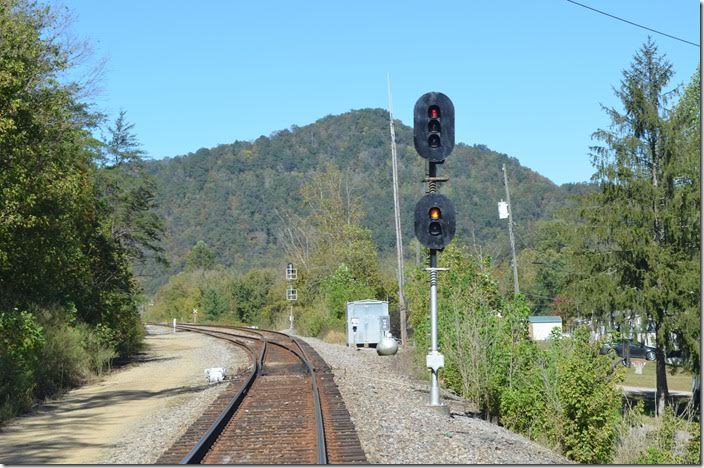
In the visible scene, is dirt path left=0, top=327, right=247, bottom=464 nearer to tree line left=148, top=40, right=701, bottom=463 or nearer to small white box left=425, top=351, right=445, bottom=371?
small white box left=425, top=351, right=445, bottom=371

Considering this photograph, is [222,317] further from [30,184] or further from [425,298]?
[30,184]

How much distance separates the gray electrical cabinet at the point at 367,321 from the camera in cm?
3653

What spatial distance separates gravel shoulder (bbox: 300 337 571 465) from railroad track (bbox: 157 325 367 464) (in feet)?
1.04

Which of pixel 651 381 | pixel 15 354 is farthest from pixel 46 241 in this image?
pixel 651 381

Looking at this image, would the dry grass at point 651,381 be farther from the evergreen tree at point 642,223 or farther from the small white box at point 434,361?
the small white box at point 434,361

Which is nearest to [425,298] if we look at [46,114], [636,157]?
[636,157]

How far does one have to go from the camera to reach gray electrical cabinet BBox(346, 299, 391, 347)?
36.5 meters

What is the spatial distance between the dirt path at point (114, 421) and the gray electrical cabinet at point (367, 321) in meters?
9.65

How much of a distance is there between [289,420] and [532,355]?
7.97 meters

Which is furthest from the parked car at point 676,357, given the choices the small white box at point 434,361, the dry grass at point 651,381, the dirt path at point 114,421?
the small white box at point 434,361

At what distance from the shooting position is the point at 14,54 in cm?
1984

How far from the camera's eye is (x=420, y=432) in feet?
42.0

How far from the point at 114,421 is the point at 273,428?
4.44 metres

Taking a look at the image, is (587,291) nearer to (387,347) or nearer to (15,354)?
(387,347)
